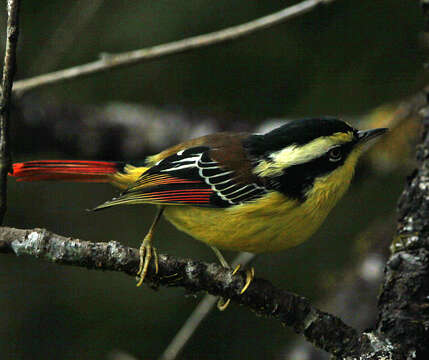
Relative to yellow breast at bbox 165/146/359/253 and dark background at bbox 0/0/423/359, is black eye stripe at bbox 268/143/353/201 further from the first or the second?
dark background at bbox 0/0/423/359

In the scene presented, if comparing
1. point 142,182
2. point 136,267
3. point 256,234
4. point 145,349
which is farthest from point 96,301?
point 136,267

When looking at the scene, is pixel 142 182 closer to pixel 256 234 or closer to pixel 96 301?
pixel 256 234

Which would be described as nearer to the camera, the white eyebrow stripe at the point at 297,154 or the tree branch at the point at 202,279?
the tree branch at the point at 202,279

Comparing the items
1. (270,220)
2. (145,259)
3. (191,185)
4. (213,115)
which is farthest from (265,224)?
(213,115)

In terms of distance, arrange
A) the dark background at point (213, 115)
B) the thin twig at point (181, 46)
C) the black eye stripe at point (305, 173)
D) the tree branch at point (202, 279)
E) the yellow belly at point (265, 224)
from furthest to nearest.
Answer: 1. the dark background at point (213, 115)
2. the thin twig at point (181, 46)
3. the black eye stripe at point (305, 173)
4. the yellow belly at point (265, 224)
5. the tree branch at point (202, 279)

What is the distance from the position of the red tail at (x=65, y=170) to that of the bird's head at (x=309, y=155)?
0.98m

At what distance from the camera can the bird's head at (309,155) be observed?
3.51 meters

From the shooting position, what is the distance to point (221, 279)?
3012mm

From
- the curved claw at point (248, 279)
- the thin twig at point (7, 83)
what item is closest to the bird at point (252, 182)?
the curved claw at point (248, 279)

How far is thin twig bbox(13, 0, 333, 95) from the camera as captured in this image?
145 inches

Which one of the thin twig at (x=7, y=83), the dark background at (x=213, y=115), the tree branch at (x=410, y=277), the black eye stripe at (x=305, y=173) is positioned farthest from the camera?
the dark background at (x=213, y=115)

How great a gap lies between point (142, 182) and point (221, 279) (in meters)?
1.06

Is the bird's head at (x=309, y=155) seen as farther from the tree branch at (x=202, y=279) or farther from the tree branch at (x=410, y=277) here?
the tree branch at (x=202, y=279)

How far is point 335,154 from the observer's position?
142 inches
